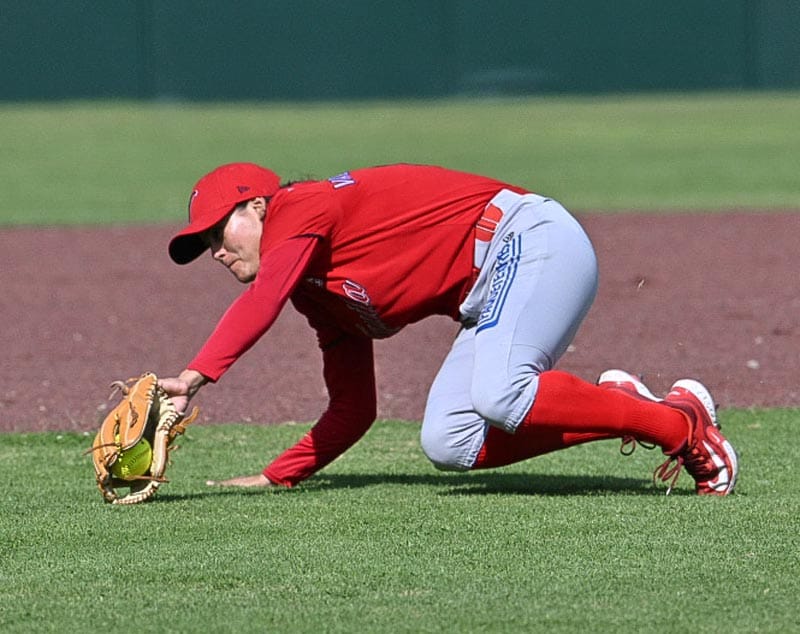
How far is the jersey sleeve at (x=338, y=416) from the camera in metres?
5.07

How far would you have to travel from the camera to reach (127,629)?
3.36 m

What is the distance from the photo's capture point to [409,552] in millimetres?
4000

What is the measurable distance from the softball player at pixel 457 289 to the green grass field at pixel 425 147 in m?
9.49

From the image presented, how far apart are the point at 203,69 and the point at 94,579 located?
2327 centimetres

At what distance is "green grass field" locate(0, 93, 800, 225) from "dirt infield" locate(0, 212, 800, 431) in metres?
2.70

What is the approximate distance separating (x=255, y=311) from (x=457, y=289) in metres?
0.69

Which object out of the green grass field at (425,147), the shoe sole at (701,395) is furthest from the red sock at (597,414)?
the green grass field at (425,147)

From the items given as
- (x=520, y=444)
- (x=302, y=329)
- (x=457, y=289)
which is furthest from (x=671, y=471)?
(x=302, y=329)

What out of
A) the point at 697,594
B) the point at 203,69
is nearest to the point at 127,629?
the point at 697,594

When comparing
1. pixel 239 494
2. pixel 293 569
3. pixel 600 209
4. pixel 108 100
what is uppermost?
pixel 293 569

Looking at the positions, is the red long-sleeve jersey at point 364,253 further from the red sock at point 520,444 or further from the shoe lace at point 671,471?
the shoe lace at point 671,471

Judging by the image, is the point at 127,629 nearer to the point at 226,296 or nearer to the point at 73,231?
the point at 226,296

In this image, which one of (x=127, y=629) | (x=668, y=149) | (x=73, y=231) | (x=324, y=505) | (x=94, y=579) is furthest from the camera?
(x=668, y=149)

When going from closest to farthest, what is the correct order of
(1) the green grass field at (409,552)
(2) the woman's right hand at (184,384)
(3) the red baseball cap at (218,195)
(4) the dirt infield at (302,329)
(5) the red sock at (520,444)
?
(1) the green grass field at (409,552) < (2) the woman's right hand at (184,384) < (3) the red baseball cap at (218,195) < (5) the red sock at (520,444) < (4) the dirt infield at (302,329)
